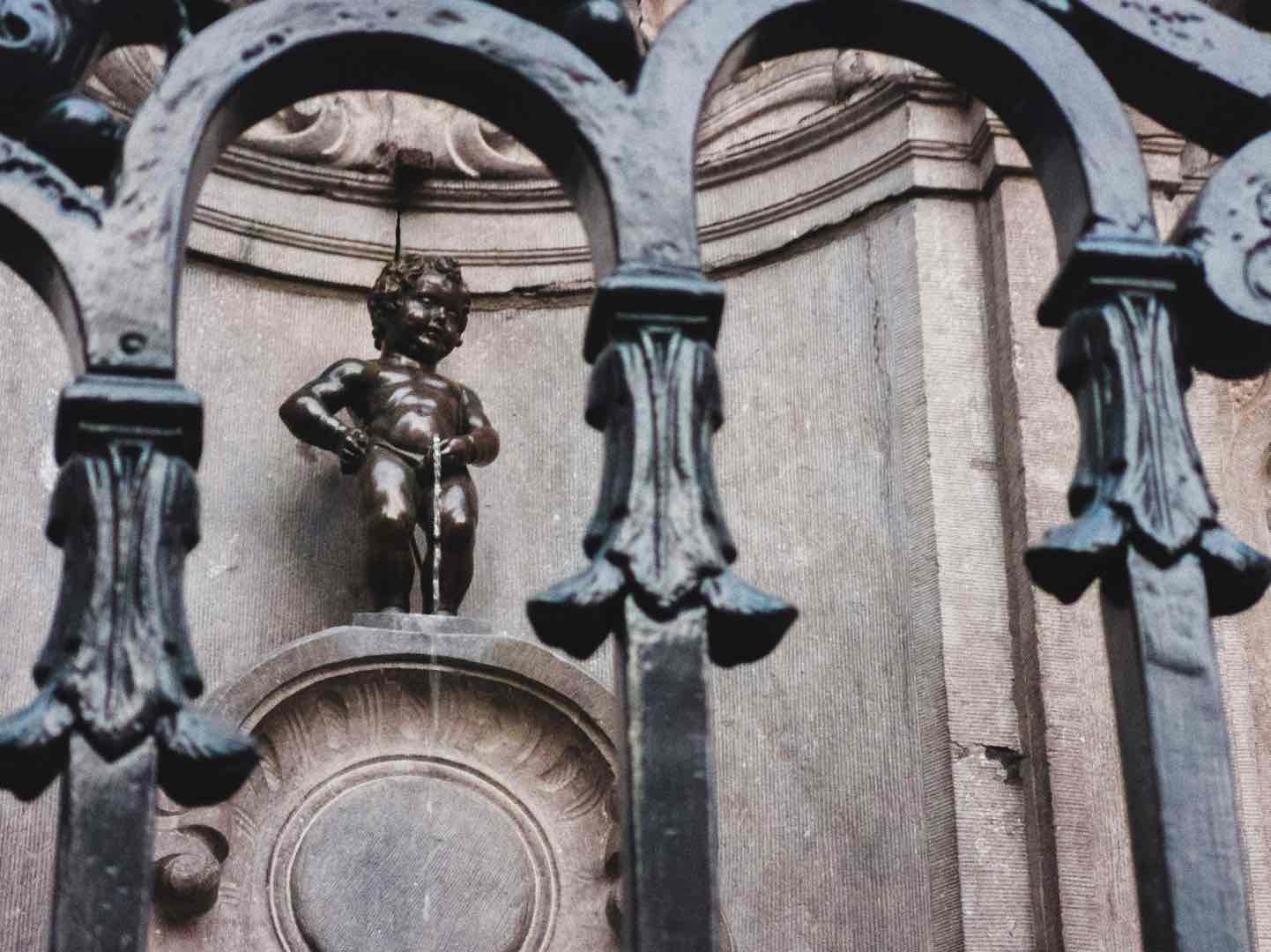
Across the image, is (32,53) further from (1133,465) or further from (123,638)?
(1133,465)

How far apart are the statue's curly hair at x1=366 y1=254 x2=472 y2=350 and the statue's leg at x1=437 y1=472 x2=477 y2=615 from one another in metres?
0.42

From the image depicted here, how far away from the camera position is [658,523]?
63.7 inches

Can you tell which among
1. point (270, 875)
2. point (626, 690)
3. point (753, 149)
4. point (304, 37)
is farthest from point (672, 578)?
point (753, 149)

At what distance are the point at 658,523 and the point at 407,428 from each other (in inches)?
110

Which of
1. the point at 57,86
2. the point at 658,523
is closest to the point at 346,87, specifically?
the point at 57,86

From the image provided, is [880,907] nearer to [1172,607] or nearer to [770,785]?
[770,785]

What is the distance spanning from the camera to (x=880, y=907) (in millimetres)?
4082

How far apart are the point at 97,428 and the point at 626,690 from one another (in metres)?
0.42

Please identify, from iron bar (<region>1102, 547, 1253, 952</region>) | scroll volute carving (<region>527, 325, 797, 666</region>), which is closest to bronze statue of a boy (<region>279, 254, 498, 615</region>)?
scroll volute carving (<region>527, 325, 797, 666</region>)

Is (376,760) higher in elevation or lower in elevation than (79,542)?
higher

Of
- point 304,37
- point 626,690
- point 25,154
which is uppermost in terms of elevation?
point 304,37

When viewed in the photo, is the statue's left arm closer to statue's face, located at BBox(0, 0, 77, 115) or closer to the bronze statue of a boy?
the bronze statue of a boy

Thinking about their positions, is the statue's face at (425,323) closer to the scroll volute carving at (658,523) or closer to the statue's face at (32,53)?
the statue's face at (32,53)

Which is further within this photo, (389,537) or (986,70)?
(389,537)
